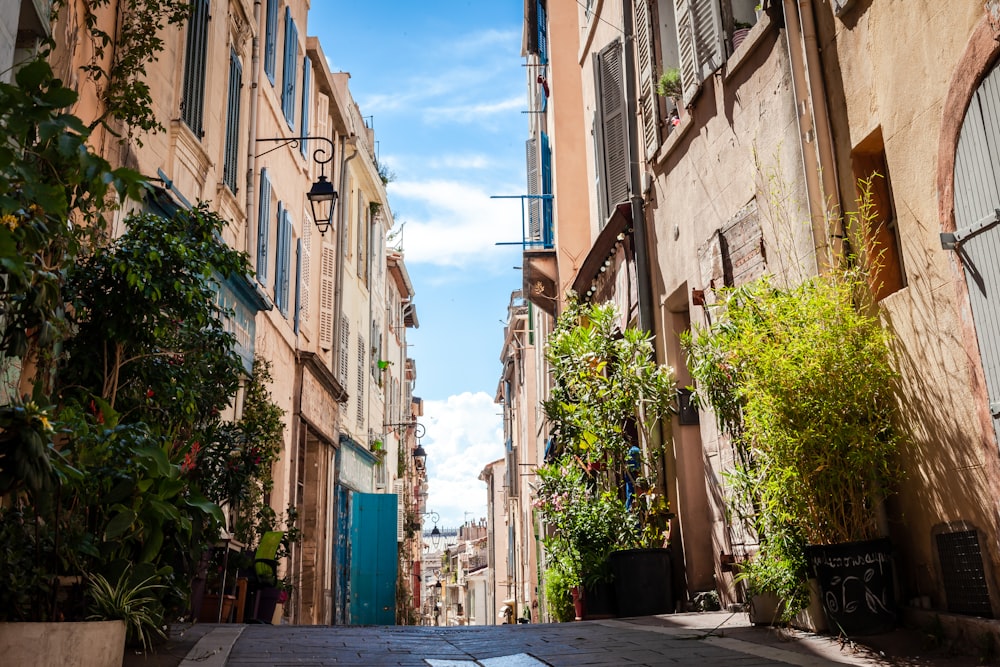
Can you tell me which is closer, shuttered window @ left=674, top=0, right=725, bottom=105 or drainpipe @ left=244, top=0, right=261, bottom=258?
shuttered window @ left=674, top=0, right=725, bottom=105

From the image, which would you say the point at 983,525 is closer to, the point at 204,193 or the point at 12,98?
the point at 12,98

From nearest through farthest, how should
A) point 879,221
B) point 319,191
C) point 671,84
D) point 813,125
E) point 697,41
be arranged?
point 879,221, point 813,125, point 697,41, point 671,84, point 319,191

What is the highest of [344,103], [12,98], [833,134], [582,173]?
[344,103]

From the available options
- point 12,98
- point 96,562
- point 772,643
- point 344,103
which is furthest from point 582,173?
point 12,98

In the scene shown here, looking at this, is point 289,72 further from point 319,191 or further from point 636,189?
point 636,189

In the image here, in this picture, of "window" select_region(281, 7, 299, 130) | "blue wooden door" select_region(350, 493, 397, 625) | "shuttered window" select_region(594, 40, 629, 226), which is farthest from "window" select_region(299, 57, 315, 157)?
"blue wooden door" select_region(350, 493, 397, 625)

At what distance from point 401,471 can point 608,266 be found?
63.6ft

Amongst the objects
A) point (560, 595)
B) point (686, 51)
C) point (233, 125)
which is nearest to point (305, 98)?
point (233, 125)

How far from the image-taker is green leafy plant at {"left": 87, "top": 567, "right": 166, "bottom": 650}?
496cm

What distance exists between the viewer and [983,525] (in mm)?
5289

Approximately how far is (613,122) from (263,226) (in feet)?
16.9

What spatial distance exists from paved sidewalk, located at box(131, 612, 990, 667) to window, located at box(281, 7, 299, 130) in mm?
9643

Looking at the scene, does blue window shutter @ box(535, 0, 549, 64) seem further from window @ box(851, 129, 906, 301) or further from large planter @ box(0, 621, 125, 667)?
large planter @ box(0, 621, 125, 667)

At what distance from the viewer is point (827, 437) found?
560 centimetres
